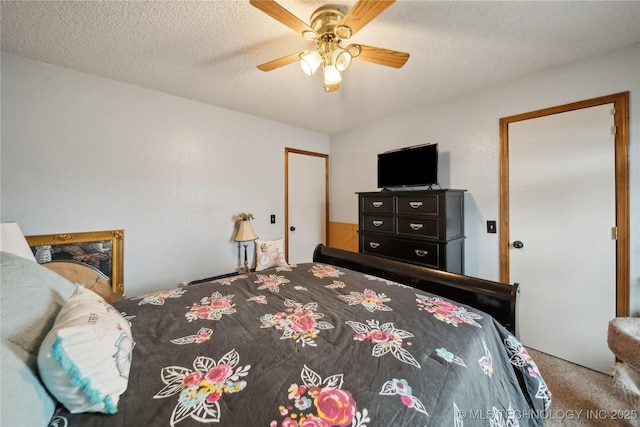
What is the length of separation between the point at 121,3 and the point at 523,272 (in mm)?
3552

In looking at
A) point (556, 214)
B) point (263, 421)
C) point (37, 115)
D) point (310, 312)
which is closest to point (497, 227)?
point (556, 214)

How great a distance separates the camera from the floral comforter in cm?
64

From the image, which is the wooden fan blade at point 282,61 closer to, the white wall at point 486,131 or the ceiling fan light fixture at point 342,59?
the ceiling fan light fixture at point 342,59

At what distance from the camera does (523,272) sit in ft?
7.29

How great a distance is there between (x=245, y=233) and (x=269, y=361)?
2189 millimetres

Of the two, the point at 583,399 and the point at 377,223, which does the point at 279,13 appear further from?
the point at 583,399

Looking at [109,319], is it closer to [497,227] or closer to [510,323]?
[510,323]

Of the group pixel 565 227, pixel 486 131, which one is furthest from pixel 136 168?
pixel 565 227

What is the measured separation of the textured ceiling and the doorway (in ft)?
1.74

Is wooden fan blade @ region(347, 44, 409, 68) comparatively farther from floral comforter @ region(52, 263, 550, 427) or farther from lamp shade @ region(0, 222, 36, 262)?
lamp shade @ region(0, 222, 36, 262)

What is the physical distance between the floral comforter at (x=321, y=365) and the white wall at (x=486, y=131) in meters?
1.54

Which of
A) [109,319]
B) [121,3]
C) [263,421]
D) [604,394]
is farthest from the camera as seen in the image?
[604,394]

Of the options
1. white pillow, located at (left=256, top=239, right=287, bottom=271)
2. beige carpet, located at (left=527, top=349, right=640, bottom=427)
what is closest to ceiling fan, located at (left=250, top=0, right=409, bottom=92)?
white pillow, located at (left=256, top=239, right=287, bottom=271)

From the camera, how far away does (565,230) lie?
202 centimetres
